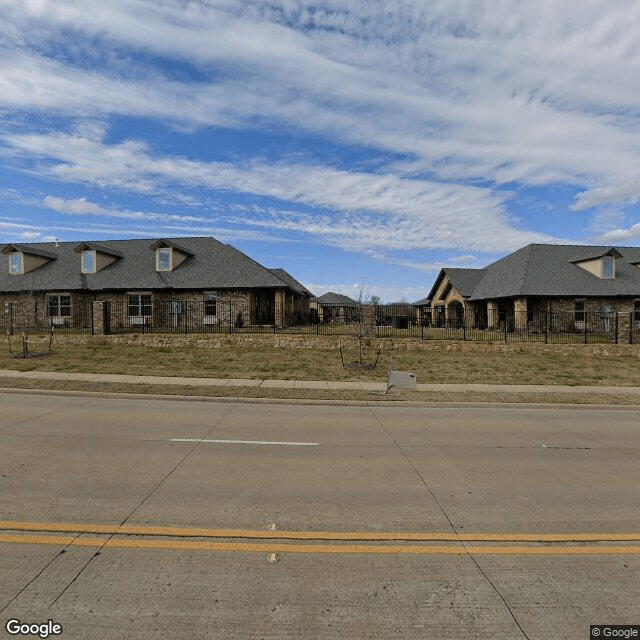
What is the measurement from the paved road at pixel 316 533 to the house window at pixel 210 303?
21.1m

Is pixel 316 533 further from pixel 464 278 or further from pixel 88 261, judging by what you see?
pixel 464 278

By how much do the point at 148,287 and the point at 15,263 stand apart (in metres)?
11.4

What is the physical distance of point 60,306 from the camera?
30.8 meters

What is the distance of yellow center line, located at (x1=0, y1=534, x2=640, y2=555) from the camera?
393cm

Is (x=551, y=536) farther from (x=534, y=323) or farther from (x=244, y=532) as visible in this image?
(x=534, y=323)

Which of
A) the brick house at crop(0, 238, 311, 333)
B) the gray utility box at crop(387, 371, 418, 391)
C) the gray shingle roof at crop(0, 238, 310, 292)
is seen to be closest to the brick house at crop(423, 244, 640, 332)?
the brick house at crop(0, 238, 311, 333)

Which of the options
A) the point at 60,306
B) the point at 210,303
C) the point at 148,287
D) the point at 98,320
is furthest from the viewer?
the point at 60,306

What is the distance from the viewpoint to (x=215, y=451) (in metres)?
6.88

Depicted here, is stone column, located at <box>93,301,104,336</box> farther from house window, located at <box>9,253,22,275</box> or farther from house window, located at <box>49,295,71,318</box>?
house window, located at <box>9,253,22,275</box>

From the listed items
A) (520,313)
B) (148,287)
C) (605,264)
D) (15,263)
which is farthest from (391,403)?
(15,263)

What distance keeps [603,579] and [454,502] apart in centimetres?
169

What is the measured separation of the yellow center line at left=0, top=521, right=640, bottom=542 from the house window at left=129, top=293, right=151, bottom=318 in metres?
27.1

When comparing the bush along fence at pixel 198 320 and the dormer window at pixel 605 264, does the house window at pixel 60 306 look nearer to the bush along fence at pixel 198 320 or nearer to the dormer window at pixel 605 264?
the bush along fence at pixel 198 320

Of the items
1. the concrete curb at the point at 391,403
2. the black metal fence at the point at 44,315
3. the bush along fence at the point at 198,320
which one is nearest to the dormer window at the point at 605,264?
→ the bush along fence at the point at 198,320
